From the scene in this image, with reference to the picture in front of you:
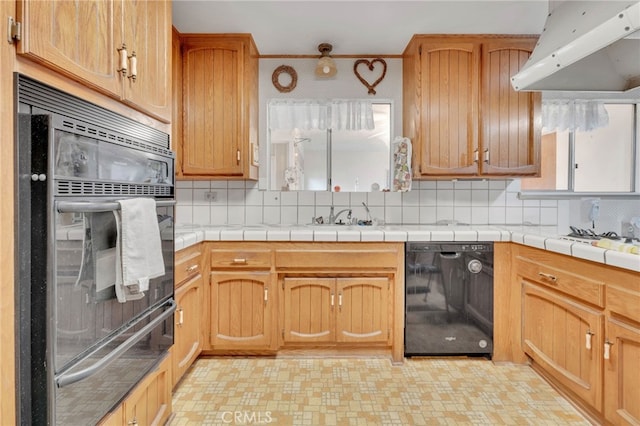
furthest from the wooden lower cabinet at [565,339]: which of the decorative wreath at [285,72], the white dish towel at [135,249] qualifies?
the decorative wreath at [285,72]

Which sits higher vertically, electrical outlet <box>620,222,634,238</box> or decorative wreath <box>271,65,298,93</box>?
decorative wreath <box>271,65,298,93</box>

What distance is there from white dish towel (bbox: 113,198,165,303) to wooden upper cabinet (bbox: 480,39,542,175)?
7.41 ft

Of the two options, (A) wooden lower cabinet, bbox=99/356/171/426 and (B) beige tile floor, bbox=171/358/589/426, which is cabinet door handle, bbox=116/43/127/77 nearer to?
(A) wooden lower cabinet, bbox=99/356/171/426

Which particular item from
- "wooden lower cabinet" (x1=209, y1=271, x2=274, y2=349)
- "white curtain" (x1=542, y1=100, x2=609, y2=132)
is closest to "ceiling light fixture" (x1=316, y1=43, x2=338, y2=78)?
"wooden lower cabinet" (x1=209, y1=271, x2=274, y2=349)

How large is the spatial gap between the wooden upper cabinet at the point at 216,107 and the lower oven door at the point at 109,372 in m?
1.34

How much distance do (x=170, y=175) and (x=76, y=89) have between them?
56 centimetres

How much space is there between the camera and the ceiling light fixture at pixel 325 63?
2.69 metres

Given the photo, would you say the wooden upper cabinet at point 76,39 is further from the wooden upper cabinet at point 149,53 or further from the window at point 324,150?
the window at point 324,150

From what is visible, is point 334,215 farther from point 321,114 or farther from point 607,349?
point 607,349

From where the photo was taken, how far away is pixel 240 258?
2299mm

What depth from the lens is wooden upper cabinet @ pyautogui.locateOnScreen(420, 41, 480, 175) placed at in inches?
100

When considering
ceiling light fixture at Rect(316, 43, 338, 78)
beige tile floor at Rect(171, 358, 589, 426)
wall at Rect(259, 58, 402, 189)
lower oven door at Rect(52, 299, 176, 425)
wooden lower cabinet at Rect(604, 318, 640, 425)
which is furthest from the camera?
wall at Rect(259, 58, 402, 189)

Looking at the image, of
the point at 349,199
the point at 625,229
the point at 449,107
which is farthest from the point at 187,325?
the point at 625,229

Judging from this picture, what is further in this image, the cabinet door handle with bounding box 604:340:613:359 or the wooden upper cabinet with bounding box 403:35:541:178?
the wooden upper cabinet with bounding box 403:35:541:178
